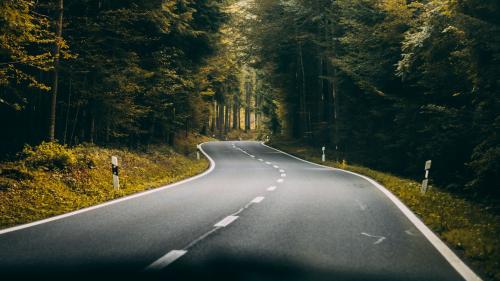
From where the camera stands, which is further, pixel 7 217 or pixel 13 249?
pixel 7 217

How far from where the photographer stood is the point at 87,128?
20391mm

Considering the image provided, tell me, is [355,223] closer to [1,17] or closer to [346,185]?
[346,185]

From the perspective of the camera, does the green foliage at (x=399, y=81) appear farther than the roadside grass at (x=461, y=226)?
Yes

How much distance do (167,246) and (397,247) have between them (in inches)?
117

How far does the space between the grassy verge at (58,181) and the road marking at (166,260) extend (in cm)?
379

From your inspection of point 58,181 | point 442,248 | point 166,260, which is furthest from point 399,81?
point 166,260

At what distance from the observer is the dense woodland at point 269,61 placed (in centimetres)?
1303

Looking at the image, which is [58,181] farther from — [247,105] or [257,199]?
[247,105]

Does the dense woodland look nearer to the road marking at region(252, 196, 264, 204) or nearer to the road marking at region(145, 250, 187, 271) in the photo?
the road marking at region(252, 196, 264, 204)

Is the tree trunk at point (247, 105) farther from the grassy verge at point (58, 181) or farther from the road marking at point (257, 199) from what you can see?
the road marking at point (257, 199)

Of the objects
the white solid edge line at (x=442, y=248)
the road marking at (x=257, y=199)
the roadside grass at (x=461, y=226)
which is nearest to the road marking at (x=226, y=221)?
the road marking at (x=257, y=199)

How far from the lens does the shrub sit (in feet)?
42.0

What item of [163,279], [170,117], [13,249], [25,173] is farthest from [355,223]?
[170,117]

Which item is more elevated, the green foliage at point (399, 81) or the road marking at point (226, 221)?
the green foliage at point (399, 81)
